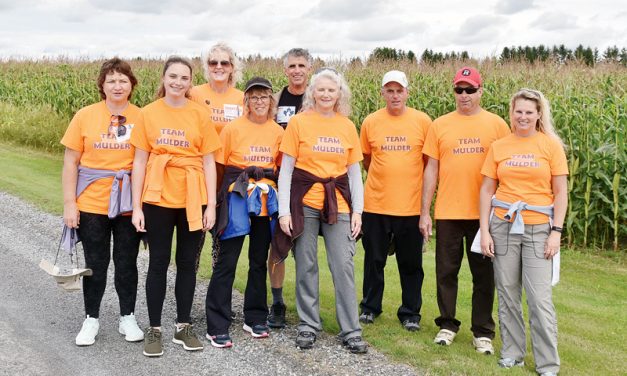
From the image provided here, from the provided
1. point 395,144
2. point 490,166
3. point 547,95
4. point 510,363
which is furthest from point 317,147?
point 547,95

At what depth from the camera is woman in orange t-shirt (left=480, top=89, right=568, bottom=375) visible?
16.3ft

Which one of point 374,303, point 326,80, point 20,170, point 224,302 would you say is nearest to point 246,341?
point 224,302

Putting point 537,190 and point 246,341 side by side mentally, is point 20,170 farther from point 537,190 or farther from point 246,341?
point 537,190

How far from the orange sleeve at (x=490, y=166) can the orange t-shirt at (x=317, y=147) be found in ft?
3.41

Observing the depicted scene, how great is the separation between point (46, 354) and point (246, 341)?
5.17 ft

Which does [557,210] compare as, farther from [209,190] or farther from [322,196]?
[209,190]

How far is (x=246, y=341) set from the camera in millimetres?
5621

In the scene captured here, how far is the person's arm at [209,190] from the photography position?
5238 mm

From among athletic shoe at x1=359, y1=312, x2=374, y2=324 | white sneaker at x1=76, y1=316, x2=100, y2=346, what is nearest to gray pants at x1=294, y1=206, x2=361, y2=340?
athletic shoe at x1=359, y1=312, x2=374, y2=324

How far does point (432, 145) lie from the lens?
221 inches

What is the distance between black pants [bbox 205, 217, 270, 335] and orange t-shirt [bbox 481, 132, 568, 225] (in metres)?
1.89

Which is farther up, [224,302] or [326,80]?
[326,80]

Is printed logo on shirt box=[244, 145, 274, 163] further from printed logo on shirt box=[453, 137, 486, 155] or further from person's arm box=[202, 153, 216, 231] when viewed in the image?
printed logo on shirt box=[453, 137, 486, 155]

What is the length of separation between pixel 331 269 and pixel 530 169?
67.1 inches
